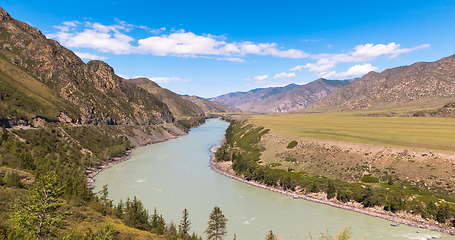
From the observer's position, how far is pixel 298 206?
180 ft

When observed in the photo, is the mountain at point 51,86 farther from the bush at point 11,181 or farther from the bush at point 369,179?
the bush at point 369,179

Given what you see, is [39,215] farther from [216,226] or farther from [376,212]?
[376,212]

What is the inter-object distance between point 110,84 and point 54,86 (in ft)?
149

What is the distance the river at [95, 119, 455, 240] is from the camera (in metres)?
43.6

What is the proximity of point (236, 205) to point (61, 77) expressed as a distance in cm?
14334

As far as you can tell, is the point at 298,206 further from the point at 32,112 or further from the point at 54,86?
the point at 54,86

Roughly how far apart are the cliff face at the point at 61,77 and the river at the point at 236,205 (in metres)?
71.6

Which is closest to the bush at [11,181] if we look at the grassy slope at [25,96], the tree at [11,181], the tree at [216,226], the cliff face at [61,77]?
the tree at [11,181]

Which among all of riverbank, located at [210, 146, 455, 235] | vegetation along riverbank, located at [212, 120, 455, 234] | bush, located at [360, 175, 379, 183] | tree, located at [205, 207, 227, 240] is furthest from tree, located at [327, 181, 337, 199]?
tree, located at [205, 207, 227, 240]

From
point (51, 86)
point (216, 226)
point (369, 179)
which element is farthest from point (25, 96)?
point (369, 179)

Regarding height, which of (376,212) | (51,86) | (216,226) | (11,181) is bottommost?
(376,212)

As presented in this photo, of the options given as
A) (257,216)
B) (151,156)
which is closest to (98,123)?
(151,156)

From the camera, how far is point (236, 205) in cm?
5509

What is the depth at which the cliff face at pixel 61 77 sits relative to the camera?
140500 mm
